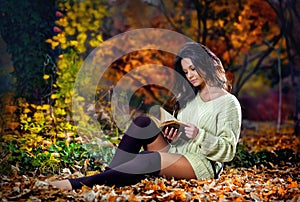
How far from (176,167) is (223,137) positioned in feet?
1.44

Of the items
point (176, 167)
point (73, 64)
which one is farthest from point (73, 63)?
point (176, 167)

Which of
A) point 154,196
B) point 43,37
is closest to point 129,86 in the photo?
point 43,37

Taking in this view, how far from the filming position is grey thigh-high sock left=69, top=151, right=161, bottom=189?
3.23 meters

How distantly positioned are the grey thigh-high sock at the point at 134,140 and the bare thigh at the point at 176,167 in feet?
0.80

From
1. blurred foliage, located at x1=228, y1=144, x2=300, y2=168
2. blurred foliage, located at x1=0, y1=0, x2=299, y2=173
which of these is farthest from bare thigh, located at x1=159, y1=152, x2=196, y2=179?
blurred foliage, located at x1=228, y1=144, x2=300, y2=168

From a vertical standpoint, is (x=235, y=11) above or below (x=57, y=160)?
above

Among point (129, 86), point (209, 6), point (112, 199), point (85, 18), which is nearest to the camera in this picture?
point (112, 199)

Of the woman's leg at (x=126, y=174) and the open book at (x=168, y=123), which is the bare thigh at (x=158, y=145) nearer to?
the open book at (x=168, y=123)

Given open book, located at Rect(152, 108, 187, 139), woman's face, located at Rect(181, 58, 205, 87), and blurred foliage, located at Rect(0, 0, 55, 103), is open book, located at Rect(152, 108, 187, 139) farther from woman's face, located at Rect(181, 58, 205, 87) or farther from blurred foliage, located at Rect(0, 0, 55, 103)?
blurred foliage, located at Rect(0, 0, 55, 103)

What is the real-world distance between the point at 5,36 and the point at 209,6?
418 centimetres

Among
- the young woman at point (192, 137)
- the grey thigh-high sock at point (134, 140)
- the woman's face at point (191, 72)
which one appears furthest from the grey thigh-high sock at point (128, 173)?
the woman's face at point (191, 72)

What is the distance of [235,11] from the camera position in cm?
904

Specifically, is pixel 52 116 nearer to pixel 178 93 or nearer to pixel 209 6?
pixel 178 93

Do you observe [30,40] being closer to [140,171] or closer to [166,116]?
[166,116]
